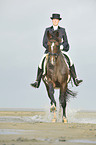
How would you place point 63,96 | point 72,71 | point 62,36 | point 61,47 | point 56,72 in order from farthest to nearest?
point 62,36 → point 72,71 → point 61,47 → point 63,96 → point 56,72

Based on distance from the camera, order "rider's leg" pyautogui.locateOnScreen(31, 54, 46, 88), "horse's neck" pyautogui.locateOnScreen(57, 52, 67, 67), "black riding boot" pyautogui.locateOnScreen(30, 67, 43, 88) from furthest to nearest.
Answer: "black riding boot" pyautogui.locateOnScreen(30, 67, 43, 88) < "rider's leg" pyautogui.locateOnScreen(31, 54, 46, 88) < "horse's neck" pyautogui.locateOnScreen(57, 52, 67, 67)

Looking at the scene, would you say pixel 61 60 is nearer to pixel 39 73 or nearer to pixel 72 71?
pixel 72 71

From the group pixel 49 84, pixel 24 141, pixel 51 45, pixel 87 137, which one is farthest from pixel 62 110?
pixel 24 141

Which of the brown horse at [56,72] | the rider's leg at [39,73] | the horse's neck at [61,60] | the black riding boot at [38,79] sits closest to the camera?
the brown horse at [56,72]

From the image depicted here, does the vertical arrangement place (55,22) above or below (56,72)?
above

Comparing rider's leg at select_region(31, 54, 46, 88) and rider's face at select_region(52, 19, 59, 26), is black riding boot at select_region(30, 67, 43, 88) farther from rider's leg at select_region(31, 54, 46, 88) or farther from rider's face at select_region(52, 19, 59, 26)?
rider's face at select_region(52, 19, 59, 26)

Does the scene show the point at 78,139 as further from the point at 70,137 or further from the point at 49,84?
the point at 49,84

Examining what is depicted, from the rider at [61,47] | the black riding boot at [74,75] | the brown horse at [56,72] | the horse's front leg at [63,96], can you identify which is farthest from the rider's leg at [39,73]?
the horse's front leg at [63,96]

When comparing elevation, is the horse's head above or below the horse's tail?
above

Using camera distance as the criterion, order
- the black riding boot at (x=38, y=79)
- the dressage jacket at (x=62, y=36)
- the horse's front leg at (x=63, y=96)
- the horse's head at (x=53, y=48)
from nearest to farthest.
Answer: the horse's head at (x=53, y=48) < the horse's front leg at (x=63, y=96) < the dressage jacket at (x=62, y=36) < the black riding boot at (x=38, y=79)

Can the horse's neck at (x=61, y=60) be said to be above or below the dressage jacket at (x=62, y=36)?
below

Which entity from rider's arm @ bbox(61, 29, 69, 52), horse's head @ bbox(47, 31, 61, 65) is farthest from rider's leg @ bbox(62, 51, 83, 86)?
horse's head @ bbox(47, 31, 61, 65)

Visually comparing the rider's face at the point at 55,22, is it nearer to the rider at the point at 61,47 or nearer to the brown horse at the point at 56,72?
the rider at the point at 61,47

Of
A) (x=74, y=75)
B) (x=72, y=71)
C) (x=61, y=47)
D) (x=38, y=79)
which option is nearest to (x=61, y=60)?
(x=61, y=47)
